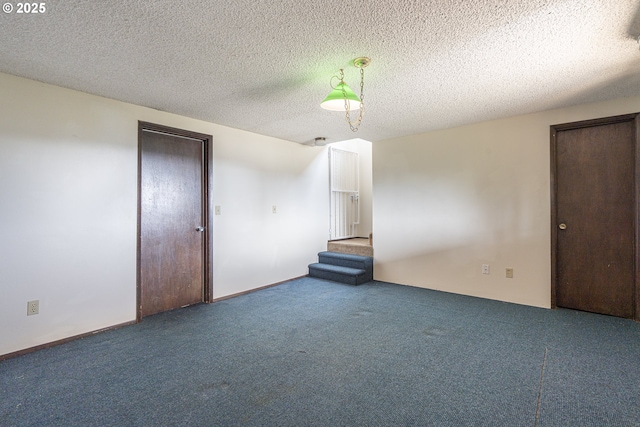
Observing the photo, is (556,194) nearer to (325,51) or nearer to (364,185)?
(325,51)

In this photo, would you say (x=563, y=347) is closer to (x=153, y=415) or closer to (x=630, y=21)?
(x=630, y=21)

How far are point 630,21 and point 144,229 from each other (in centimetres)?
428

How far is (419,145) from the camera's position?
4586mm

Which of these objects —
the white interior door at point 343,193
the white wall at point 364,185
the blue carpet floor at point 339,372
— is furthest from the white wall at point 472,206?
the white wall at point 364,185

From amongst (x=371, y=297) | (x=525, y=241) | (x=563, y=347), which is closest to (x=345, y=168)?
(x=371, y=297)

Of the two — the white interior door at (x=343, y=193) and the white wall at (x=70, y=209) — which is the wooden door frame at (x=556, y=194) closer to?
the white interior door at (x=343, y=193)

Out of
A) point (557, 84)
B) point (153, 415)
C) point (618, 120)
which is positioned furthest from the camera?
point (618, 120)

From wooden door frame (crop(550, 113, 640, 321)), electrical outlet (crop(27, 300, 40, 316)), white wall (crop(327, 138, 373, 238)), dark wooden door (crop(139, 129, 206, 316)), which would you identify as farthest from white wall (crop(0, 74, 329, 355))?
wooden door frame (crop(550, 113, 640, 321))

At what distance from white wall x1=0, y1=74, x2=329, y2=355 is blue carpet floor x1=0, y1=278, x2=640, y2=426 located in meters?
0.33

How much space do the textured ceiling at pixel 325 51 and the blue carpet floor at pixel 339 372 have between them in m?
2.26

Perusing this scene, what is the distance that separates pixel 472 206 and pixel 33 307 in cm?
474

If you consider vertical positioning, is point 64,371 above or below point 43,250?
below

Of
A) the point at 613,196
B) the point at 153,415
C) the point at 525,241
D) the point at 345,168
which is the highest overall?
the point at 345,168

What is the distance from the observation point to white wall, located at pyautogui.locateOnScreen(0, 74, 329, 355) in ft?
8.41
